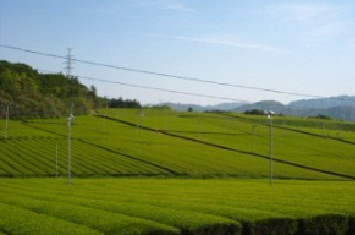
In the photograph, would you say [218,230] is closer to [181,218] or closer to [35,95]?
[181,218]

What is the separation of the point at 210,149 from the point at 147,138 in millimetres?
16376

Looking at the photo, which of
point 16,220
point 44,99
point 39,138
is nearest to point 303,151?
point 39,138

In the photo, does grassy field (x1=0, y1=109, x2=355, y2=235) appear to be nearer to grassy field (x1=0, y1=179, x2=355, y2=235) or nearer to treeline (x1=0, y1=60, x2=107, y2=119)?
grassy field (x1=0, y1=179, x2=355, y2=235)

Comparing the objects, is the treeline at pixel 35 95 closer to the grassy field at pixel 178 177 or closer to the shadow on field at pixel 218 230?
the grassy field at pixel 178 177

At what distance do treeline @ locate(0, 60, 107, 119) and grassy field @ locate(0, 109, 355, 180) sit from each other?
10000 mm

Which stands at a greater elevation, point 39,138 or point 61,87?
point 61,87

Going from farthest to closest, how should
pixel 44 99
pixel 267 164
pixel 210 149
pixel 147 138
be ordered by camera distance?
pixel 44 99, pixel 147 138, pixel 210 149, pixel 267 164

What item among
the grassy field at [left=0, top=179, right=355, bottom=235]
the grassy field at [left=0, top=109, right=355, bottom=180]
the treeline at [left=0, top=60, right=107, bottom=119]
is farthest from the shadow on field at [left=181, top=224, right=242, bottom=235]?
the treeline at [left=0, top=60, right=107, bottom=119]

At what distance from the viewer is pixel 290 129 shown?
158m

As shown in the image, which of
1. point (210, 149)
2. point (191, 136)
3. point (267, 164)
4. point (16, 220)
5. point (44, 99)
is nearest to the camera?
point (16, 220)

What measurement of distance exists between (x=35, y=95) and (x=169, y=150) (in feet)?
236

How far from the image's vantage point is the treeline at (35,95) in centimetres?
14700

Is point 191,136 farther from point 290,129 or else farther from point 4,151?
point 4,151

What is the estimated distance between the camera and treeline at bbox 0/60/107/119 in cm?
14700
